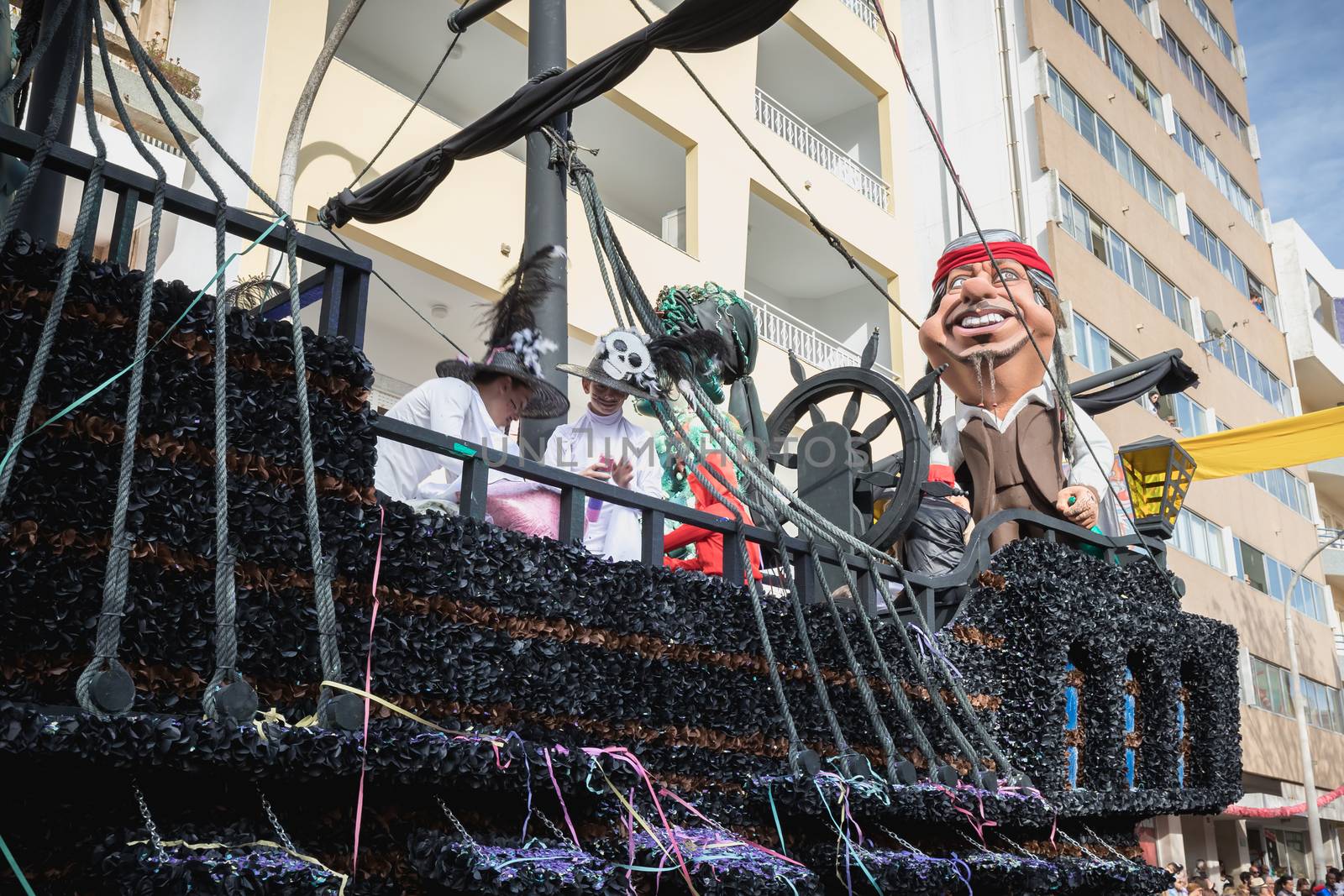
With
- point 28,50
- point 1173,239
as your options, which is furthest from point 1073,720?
point 1173,239

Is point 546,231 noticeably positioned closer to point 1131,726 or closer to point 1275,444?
point 1131,726

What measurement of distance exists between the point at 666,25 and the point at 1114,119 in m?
19.1

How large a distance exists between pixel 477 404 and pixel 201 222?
1.35 metres

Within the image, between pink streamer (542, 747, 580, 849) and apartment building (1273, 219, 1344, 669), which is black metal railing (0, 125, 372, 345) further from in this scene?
apartment building (1273, 219, 1344, 669)

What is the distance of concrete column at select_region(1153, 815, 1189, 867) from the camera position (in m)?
17.9

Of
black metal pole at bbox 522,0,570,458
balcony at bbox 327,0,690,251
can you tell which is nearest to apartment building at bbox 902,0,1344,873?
balcony at bbox 327,0,690,251

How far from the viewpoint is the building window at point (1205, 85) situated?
81.6 ft

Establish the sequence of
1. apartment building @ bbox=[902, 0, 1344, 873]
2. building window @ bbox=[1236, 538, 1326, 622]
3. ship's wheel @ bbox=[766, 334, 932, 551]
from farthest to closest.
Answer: building window @ bbox=[1236, 538, 1326, 622]
apartment building @ bbox=[902, 0, 1344, 873]
ship's wheel @ bbox=[766, 334, 932, 551]

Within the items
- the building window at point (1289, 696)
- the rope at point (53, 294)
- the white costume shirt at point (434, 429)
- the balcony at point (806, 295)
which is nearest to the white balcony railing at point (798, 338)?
the balcony at point (806, 295)

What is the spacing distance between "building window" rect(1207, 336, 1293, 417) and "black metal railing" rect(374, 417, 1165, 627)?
18796mm

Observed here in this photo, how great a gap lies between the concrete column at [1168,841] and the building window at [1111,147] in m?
10.7

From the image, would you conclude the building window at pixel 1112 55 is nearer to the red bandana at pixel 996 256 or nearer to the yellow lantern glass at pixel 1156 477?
the red bandana at pixel 996 256

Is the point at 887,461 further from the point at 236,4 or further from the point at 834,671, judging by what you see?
the point at 236,4

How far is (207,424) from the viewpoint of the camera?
2.76m
